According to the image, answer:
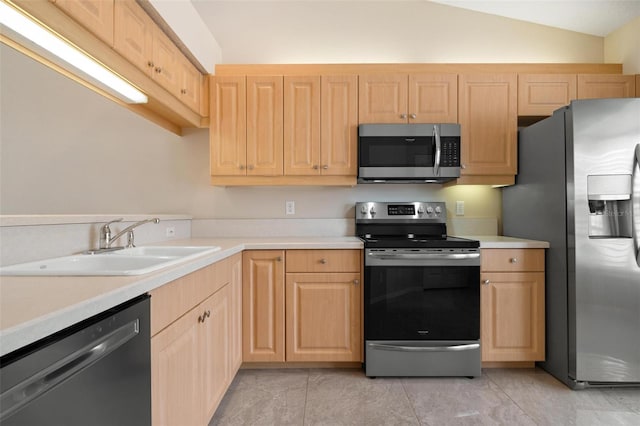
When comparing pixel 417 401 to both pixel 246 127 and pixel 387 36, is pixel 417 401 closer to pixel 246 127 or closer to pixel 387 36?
pixel 246 127

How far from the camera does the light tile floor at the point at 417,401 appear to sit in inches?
69.7

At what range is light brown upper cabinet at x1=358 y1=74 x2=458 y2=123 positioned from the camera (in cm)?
250

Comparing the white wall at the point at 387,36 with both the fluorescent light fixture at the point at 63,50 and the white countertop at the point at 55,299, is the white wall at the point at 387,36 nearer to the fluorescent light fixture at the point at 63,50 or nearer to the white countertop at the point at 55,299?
the fluorescent light fixture at the point at 63,50

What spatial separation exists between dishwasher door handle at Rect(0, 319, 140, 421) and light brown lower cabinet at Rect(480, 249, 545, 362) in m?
2.18

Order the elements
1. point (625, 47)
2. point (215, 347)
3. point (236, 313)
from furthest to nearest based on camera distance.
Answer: point (625, 47), point (236, 313), point (215, 347)

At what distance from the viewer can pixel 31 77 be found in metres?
1.48

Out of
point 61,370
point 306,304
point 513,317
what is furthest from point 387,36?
point 61,370

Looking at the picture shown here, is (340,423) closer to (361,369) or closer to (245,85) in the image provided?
(361,369)

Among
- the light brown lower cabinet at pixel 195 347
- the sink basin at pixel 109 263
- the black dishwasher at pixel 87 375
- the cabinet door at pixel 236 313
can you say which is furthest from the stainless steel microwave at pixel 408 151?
the black dishwasher at pixel 87 375

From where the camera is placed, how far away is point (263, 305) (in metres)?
2.26

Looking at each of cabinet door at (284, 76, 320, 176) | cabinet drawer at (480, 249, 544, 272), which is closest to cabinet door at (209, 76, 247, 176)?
cabinet door at (284, 76, 320, 176)

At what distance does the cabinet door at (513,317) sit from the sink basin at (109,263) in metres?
1.87

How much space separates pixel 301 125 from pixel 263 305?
1355mm

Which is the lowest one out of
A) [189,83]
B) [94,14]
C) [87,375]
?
[87,375]
